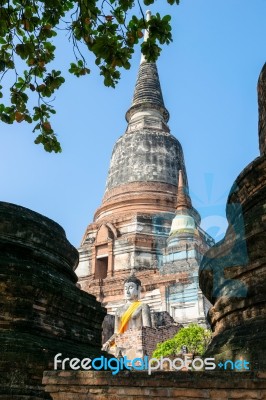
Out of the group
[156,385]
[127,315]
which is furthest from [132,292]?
[156,385]

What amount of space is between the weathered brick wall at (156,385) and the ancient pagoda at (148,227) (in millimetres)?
17275

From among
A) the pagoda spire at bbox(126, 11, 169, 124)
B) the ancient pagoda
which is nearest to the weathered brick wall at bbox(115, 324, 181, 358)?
the ancient pagoda

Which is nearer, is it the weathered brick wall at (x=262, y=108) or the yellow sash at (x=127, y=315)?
the weathered brick wall at (x=262, y=108)

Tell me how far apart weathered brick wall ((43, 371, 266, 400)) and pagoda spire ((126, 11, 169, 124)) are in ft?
99.5

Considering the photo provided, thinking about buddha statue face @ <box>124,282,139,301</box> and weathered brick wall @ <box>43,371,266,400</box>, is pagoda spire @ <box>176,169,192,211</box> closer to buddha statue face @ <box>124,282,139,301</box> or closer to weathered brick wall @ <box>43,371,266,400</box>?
buddha statue face @ <box>124,282,139,301</box>

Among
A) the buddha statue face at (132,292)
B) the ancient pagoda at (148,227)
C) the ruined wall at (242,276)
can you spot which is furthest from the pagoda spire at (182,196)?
the ruined wall at (242,276)

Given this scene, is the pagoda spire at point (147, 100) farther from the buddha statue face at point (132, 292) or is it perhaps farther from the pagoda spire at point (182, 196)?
the buddha statue face at point (132, 292)

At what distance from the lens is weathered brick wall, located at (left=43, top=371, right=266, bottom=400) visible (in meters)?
3.51

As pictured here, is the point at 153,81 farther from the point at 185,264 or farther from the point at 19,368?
the point at 19,368

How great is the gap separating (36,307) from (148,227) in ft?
68.6

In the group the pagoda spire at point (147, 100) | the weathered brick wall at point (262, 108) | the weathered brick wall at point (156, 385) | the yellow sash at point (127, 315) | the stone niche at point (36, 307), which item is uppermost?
the pagoda spire at point (147, 100)

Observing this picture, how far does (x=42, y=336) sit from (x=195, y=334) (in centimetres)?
1013

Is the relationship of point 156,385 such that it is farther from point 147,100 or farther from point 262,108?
point 147,100

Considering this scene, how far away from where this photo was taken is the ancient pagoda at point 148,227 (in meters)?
22.6
